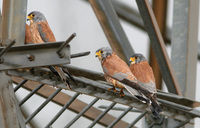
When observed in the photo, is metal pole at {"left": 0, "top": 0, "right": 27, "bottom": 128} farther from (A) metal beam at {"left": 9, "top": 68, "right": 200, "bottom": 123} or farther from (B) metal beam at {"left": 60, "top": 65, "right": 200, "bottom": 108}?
(B) metal beam at {"left": 60, "top": 65, "right": 200, "bottom": 108}

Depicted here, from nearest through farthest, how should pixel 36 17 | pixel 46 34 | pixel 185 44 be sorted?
pixel 46 34
pixel 36 17
pixel 185 44

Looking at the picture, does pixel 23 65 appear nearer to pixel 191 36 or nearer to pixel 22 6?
pixel 22 6

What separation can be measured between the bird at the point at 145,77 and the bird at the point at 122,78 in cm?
Result: 5

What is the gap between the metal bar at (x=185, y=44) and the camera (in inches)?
236

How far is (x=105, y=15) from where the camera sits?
570 centimetres

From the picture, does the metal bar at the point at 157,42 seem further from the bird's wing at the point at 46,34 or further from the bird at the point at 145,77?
the bird's wing at the point at 46,34

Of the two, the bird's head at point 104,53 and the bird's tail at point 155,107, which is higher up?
the bird's head at point 104,53

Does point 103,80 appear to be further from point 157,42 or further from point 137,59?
point 157,42

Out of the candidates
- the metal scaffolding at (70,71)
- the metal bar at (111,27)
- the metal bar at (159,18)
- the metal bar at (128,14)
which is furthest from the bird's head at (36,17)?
the metal bar at (159,18)

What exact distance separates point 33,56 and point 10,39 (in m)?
0.51

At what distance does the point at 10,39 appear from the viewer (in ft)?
13.0

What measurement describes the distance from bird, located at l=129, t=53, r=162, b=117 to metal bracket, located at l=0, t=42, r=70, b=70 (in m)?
1.18

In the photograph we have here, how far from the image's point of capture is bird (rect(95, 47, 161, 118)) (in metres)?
4.25

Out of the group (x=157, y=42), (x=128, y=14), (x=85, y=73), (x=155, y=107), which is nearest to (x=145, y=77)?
(x=155, y=107)
